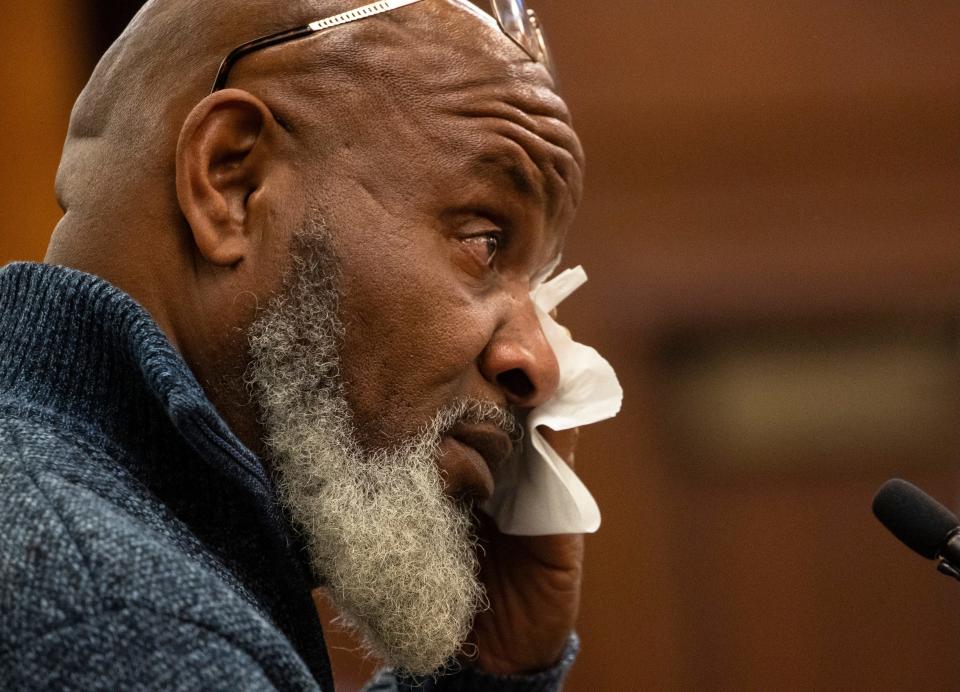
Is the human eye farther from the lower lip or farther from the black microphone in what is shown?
the black microphone

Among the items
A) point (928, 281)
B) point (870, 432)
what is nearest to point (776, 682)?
point (870, 432)

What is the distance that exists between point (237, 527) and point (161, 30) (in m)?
0.54

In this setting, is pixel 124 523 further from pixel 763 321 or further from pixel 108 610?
pixel 763 321

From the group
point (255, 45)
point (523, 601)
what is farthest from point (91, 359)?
point (523, 601)

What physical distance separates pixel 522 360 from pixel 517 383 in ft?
0.17

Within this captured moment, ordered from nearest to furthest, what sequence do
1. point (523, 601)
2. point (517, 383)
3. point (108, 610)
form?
point (108, 610)
point (517, 383)
point (523, 601)

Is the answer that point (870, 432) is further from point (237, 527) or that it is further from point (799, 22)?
point (237, 527)

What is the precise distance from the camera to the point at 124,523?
793mm

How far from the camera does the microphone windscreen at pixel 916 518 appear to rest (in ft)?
3.30

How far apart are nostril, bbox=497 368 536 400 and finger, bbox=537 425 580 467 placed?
19 cm

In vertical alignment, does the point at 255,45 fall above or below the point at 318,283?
above

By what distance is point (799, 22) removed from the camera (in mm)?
2369

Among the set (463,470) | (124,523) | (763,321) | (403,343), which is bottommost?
(763,321)

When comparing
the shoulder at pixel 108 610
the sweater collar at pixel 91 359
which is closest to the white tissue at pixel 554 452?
the sweater collar at pixel 91 359
